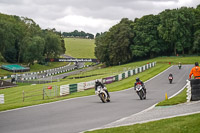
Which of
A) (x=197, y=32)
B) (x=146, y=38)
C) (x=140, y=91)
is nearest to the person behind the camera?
(x=140, y=91)

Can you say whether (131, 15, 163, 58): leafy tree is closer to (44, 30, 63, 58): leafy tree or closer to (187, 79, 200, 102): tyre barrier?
(44, 30, 63, 58): leafy tree

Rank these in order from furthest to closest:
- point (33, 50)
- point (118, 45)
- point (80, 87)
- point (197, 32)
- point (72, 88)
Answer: point (33, 50) < point (118, 45) < point (197, 32) < point (80, 87) < point (72, 88)

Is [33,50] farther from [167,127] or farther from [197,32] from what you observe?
[167,127]

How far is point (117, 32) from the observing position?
10038 cm

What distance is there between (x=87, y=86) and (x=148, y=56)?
74.1m

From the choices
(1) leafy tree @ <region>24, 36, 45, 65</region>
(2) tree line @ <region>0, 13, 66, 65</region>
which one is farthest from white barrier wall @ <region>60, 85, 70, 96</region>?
(1) leafy tree @ <region>24, 36, 45, 65</region>

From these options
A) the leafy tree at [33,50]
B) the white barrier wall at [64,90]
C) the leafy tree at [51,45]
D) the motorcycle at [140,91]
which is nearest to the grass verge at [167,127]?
the motorcycle at [140,91]

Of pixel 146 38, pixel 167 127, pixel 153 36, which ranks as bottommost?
pixel 167 127

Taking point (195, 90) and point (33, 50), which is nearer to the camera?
point (195, 90)

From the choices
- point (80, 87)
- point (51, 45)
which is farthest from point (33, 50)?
point (80, 87)

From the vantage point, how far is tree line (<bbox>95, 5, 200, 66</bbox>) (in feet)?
318

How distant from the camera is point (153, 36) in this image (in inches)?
3957

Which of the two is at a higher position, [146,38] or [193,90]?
[146,38]

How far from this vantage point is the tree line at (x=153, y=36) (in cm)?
9688
